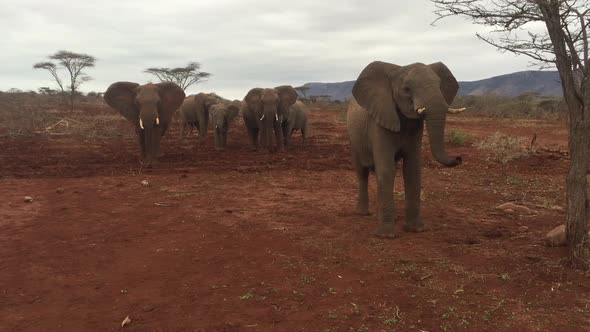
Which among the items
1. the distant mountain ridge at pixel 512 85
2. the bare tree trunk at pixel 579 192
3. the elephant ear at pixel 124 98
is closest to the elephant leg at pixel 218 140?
the elephant ear at pixel 124 98

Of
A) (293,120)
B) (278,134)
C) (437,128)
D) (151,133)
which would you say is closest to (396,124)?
(437,128)

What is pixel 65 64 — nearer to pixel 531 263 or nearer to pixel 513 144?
pixel 513 144

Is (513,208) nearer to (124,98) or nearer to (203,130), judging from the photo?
(124,98)

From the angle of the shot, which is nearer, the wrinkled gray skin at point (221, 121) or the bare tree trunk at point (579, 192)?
the bare tree trunk at point (579, 192)

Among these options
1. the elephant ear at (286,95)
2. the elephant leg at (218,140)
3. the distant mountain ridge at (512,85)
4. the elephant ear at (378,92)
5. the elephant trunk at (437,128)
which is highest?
the distant mountain ridge at (512,85)

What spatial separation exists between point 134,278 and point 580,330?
413 cm

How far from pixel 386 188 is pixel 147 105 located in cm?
767

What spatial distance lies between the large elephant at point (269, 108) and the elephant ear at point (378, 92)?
322 inches

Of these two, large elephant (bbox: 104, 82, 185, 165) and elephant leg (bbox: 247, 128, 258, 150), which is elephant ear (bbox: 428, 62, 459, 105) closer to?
large elephant (bbox: 104, 82, 185, 165)

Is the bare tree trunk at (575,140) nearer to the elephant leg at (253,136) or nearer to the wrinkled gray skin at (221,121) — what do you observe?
the wrinkled gray skin at (221,121)

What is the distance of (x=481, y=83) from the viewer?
4481 inches

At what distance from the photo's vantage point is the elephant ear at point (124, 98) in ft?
39.6

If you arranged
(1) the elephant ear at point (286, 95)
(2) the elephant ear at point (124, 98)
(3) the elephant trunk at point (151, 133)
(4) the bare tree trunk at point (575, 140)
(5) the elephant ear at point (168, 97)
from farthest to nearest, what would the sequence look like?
(1) the elephant ear at point (286, 95) < (5) the elephant ear at point (168, 97) < (2) the elephant ear at point (124, 98) < (3) the elephant trunk at point (151, 133) < (4) the bare tree trunk at point (575, 140)

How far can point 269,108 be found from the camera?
14164 mm
